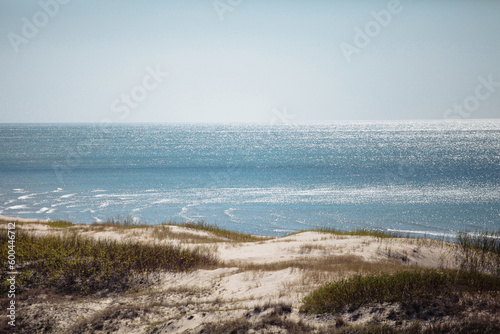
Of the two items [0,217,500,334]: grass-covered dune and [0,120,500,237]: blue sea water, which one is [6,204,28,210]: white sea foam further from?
[0,217,500,334]: grass-covered dune

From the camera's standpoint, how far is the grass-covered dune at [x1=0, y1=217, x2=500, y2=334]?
7.48 m

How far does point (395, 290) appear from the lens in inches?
323

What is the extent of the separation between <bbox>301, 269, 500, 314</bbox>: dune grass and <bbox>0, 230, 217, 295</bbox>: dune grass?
20.1 feet

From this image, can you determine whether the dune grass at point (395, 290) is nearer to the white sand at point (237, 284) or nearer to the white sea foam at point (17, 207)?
the white sand at point (237, 284)

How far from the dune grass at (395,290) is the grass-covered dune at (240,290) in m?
0.02

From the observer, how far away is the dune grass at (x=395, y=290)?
7.95 metres

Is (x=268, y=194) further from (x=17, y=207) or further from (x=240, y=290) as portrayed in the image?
(x=240, y=290)

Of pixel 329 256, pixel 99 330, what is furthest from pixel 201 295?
pixel 329 256

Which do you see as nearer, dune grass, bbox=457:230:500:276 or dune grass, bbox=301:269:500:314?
dune grass, bbox=301:269:500:314

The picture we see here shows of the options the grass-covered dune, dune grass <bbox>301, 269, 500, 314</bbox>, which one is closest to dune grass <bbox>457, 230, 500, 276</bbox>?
the grass-covered dune

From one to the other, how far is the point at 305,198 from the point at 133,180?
1189 inches

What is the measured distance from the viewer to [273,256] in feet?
52.1

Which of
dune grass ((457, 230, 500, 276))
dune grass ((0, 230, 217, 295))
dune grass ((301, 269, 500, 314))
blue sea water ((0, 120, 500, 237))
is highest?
dune grass ((301, 269, 500, 314))

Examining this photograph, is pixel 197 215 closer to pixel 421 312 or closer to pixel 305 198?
pixel 305 198
